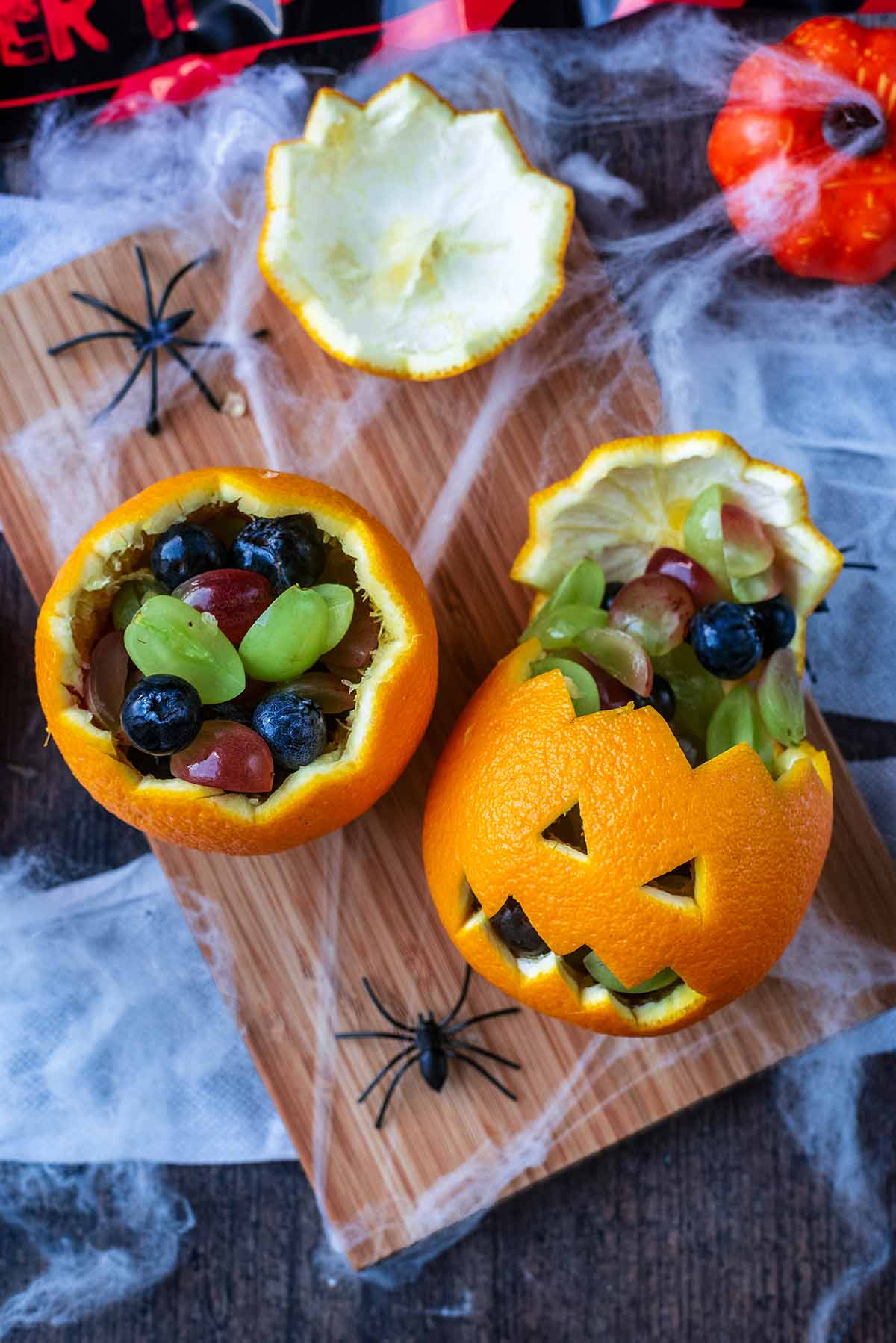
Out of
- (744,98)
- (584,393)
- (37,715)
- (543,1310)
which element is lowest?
(543,1310)

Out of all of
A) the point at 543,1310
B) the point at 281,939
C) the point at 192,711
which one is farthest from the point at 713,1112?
the point at 192,711

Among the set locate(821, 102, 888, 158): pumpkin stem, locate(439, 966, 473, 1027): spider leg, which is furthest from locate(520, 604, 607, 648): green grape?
locate(821, 102, 888, 158): pumpkin stem

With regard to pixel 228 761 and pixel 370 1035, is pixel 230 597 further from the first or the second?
pixel 370 1035

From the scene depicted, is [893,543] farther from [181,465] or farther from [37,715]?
[37,715]

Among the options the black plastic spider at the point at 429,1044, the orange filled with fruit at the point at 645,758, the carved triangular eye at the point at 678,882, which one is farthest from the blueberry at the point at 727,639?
the black plastic spider at the point at 429,1044

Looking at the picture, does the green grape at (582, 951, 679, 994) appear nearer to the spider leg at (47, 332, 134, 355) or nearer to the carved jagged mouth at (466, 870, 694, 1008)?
the carved jagged mouth at (466, 870, 694, 1008)
